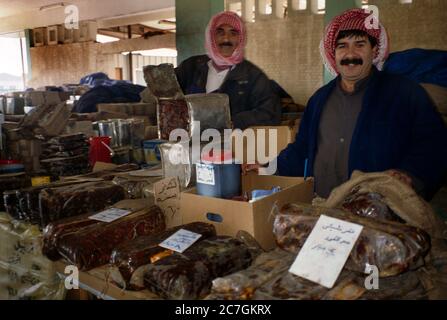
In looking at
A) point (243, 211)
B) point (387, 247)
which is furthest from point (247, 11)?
point (387, 247)

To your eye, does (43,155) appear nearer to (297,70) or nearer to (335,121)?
(335,121)

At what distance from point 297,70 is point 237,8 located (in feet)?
3.62

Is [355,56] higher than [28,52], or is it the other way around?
[28,52]

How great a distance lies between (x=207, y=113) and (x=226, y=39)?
0.99 metres

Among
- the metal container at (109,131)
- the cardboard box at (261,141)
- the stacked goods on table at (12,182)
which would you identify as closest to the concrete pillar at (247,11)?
the cardboard box at (261,141)

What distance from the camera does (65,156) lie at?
2217 mm

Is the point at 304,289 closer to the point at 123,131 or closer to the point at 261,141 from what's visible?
the point at 261,141

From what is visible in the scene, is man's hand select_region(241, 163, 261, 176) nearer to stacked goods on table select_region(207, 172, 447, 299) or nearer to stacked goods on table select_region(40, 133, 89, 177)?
stacked goods on table select_region(207, 172, 447, 299)

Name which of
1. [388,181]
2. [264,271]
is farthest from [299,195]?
[264,271]

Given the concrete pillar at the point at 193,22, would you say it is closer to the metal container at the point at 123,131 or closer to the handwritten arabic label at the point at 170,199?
the metal container at the point at 123,131

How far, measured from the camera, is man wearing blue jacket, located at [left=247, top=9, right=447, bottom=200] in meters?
1.61

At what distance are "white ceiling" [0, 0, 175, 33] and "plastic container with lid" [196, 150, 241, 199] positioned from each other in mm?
5845

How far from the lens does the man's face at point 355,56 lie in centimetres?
174
